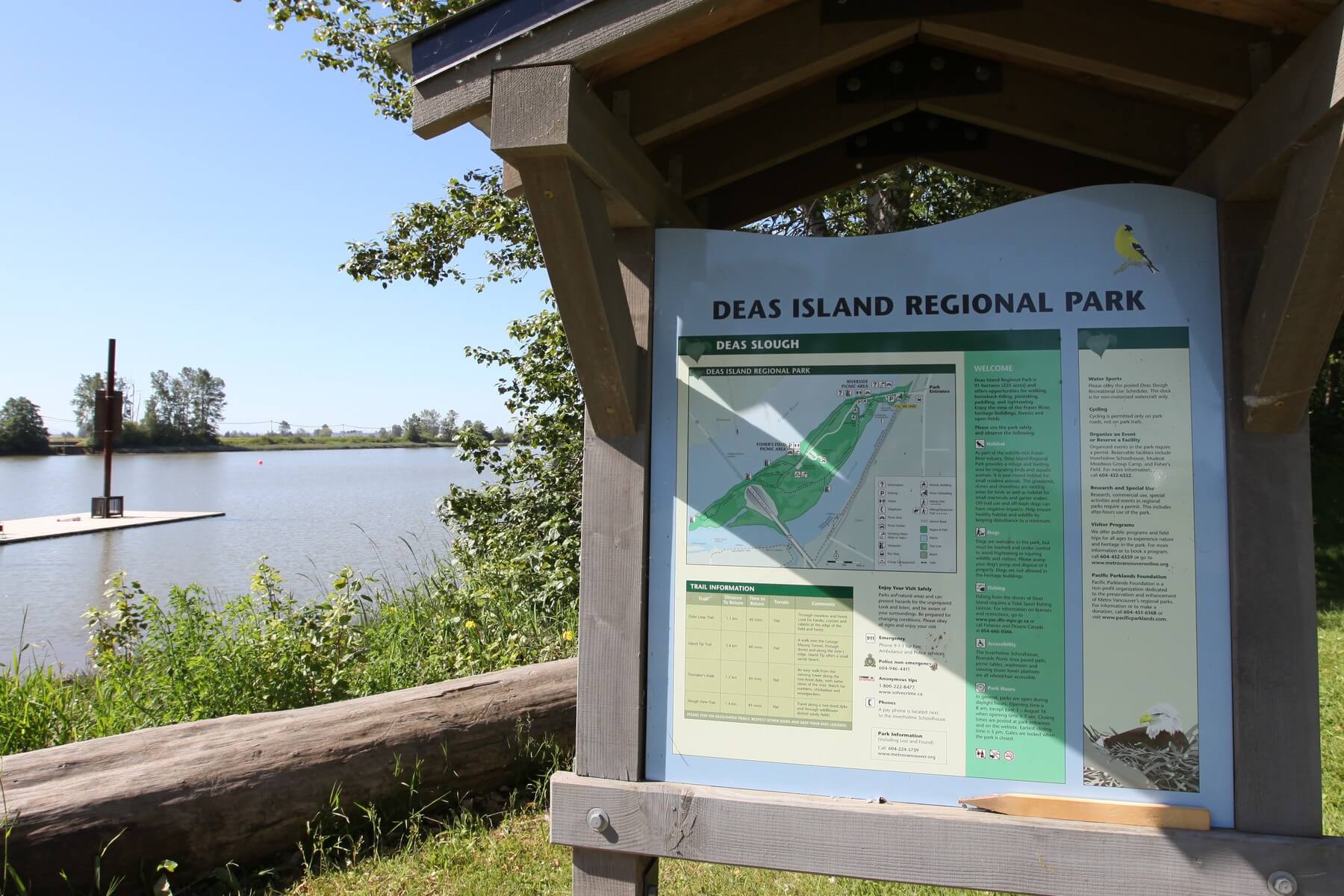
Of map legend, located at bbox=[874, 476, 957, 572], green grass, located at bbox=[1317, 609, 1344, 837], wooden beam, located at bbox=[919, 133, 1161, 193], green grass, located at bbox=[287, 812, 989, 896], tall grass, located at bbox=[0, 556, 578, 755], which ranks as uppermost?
wooden beam, located at bbox=[919, 133, 1161, 193]

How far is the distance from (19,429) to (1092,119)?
3069 inches

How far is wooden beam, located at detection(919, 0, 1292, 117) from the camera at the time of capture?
2.23 metres

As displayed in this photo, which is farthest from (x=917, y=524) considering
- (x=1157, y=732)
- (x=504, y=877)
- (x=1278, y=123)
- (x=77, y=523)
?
(x=77, y=523)

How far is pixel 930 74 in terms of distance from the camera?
272 cm

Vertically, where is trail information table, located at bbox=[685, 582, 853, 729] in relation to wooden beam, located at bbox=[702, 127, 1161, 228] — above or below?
below

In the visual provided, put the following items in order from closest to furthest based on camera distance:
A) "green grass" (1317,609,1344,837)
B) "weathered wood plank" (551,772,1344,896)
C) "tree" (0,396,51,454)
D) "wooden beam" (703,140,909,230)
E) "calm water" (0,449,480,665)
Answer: "weathered wood plank" (551,772,1344,896) < "wooden beam" (703,140,909,230) < "green grass" (1317,609,1344,837) < "calm water" (0,449,480,665) < "tree" (0,396,51,454)

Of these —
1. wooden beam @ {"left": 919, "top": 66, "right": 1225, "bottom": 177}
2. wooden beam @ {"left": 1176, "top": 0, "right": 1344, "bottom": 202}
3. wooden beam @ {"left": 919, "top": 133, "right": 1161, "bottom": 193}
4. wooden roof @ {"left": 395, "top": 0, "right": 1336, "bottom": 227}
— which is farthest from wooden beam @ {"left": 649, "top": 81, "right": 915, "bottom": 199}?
wooden beam @ {"left": 1176, "top": 0, "right": 1344, "bottom": 202}

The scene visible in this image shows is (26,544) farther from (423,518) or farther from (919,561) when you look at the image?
(919,561)

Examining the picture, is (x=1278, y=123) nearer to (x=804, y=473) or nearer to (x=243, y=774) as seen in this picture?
(x=804, y=473)

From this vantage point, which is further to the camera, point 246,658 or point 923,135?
point 246,658

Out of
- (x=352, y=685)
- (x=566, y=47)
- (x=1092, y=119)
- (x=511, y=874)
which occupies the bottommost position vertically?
(x=511, y=874)

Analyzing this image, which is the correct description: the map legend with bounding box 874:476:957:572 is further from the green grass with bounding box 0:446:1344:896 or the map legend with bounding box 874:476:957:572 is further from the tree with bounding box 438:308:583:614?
the tree with bounding box 438:308:583:614

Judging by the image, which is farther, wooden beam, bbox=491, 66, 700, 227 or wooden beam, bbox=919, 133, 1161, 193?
wooden beam, bbox=919, 133, 1161, 193

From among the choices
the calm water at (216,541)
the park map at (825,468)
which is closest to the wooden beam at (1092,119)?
the park map at (825,468)
